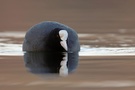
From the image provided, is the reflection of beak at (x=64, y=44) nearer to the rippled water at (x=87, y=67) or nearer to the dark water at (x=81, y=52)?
the dark water at (x=81, y=52)

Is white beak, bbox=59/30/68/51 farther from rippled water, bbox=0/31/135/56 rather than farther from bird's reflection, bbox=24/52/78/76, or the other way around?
rippled water, bbox=0/31/135/56

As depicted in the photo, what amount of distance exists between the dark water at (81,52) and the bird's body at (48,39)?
0.51ft

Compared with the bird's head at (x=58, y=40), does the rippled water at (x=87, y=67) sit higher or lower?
lower

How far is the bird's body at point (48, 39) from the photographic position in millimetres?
9508

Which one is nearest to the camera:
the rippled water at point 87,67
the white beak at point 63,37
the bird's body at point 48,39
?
Result: the rippled water at point 87,67

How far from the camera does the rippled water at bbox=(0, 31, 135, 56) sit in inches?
386

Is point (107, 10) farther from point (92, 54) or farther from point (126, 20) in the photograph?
point (92, 54)

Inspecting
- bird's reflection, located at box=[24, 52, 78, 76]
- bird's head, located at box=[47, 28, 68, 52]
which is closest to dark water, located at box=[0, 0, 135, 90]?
bird's reflection, located at box=[24, 52, 78, 76]

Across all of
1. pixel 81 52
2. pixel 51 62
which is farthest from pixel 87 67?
pixel 81 52

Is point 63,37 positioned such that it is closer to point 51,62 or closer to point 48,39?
point 48,39

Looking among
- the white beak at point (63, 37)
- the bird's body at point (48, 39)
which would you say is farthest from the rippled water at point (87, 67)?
the white beak at point (63, 37)

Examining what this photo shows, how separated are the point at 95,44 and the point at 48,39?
1462 mm

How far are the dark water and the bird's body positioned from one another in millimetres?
156

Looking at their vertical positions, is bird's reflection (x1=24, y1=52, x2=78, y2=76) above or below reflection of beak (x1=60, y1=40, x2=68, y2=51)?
below
